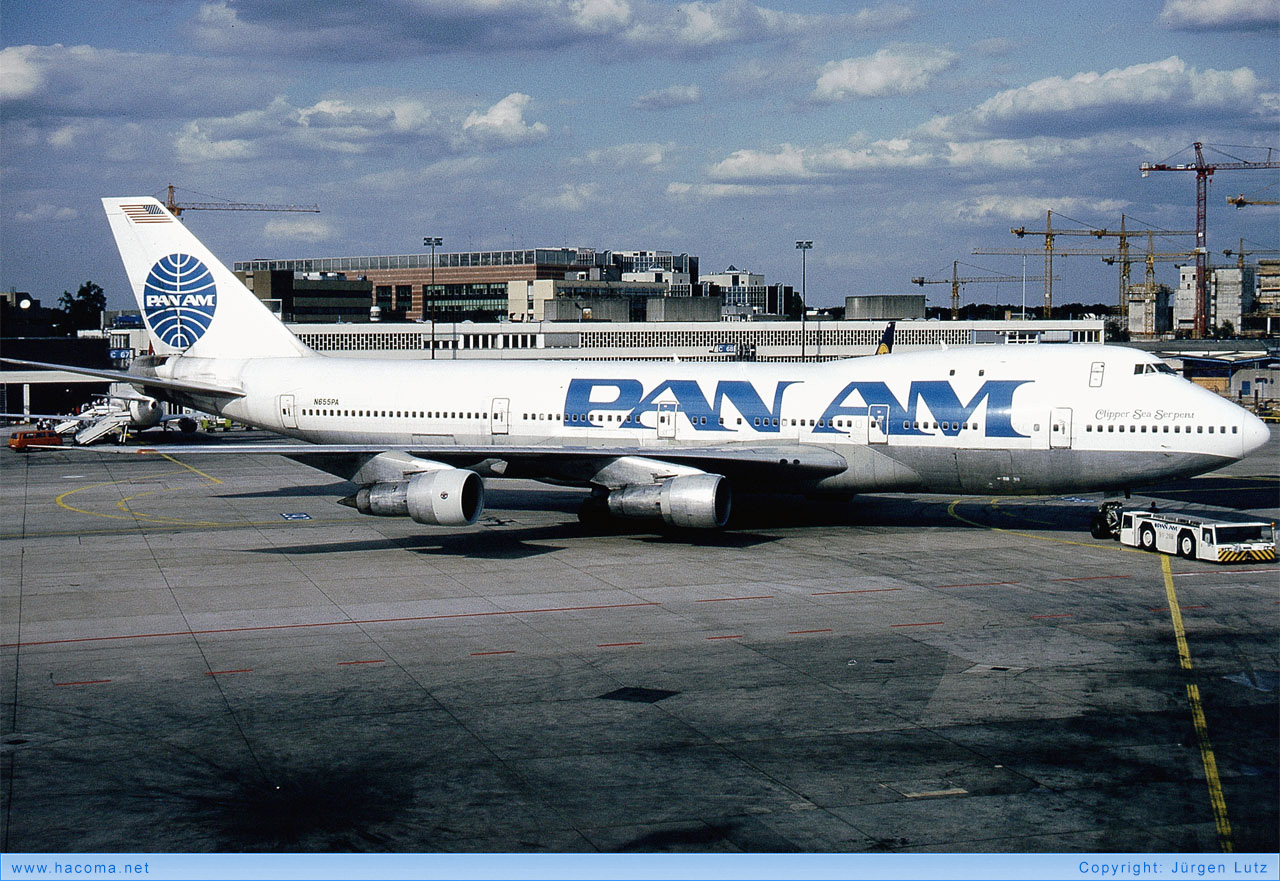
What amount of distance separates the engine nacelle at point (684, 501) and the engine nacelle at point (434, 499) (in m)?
4.48

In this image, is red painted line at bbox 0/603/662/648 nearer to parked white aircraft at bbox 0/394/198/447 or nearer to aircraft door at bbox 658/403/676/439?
aircraft door at bbox 658/403/676/439

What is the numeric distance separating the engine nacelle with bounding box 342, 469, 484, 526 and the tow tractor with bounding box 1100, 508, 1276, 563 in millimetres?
20493

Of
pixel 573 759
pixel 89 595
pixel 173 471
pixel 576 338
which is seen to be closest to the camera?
pixel 573 759

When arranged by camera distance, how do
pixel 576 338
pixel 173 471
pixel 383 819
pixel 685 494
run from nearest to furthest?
pixel 383 819, pixel 685 494, pixel 173 471, pixel 576 338

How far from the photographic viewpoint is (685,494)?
35344 mm

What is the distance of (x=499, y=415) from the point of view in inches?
1736

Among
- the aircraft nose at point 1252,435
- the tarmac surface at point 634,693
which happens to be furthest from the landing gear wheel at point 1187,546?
the aircraft nose at point 1252,435

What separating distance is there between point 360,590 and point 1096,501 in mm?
30842

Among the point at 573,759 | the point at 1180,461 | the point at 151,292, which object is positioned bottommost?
the point at 573,759

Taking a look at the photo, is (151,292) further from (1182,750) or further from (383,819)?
(1182,750)

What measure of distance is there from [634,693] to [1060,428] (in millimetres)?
20329

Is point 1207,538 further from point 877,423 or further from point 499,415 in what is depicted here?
point 499,415

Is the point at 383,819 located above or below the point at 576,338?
below

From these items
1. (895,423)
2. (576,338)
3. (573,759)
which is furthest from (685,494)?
(576,338)
